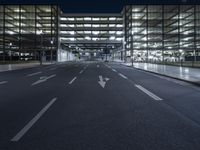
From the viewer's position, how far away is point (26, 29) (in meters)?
85.4

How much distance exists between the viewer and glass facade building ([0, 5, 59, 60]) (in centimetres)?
8394

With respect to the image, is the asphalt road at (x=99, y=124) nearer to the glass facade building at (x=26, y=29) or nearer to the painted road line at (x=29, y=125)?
the painted road line at (x=29, y=125)

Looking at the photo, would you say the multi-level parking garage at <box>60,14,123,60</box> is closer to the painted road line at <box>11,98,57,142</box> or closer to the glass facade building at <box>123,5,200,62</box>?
the glass facade building at <box>123,5,200,62</box>

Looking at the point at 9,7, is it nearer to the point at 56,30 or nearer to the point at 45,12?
the point at 45,12

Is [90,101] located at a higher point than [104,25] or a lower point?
lower

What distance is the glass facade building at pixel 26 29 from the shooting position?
83938mm

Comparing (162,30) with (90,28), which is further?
(90,28)

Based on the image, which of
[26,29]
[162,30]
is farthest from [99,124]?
[26,29]

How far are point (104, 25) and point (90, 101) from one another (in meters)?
92.9

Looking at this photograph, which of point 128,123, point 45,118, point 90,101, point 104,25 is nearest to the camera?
point 128,123

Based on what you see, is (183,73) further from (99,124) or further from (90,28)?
(90,28)

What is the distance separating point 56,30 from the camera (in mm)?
87312

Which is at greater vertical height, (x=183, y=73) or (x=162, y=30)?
(x=162, y=30)

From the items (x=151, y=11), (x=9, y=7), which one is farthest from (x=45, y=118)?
(x=9, y=7)
